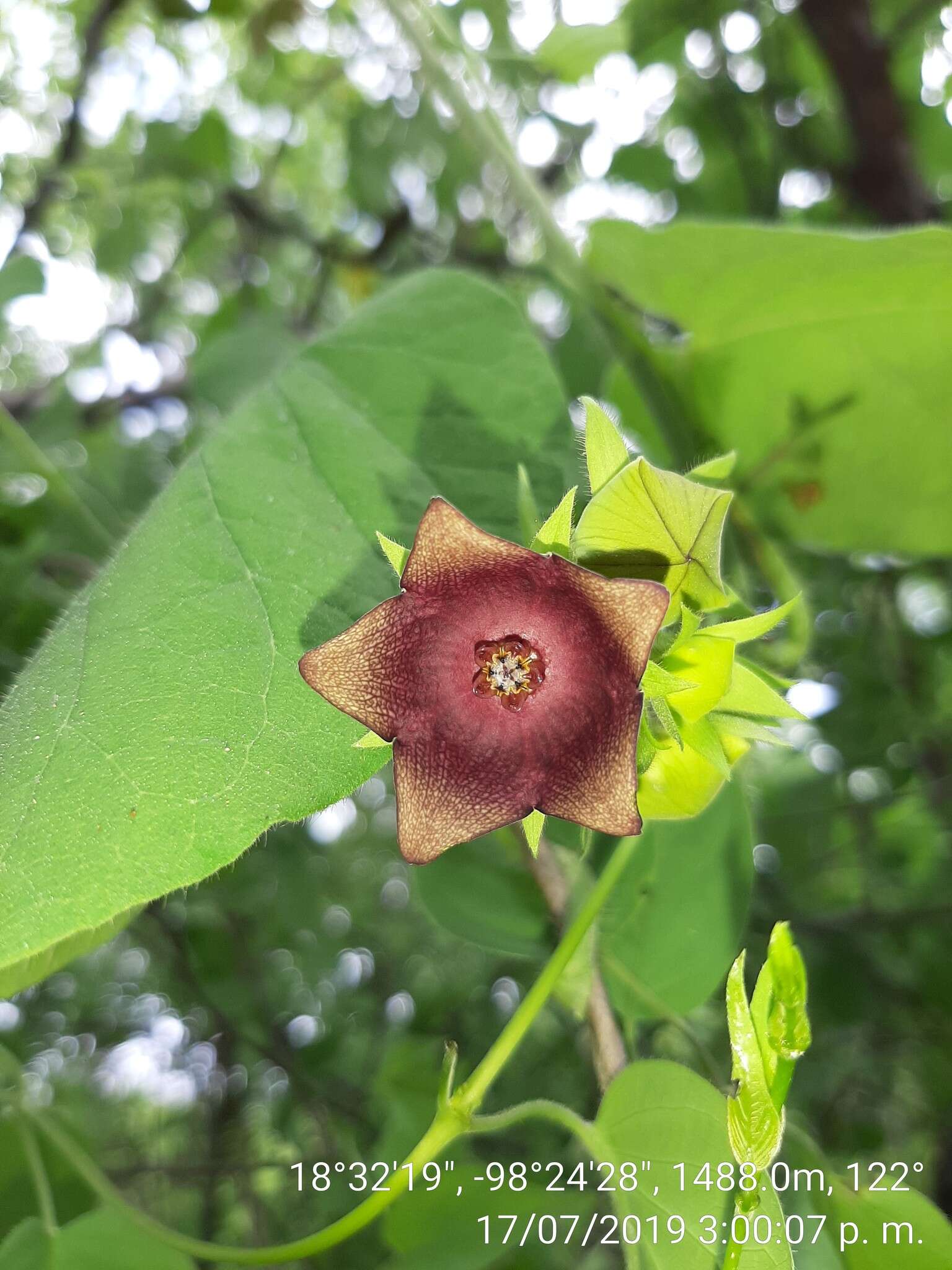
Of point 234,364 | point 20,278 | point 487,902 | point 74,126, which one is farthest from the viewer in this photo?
point 74,126

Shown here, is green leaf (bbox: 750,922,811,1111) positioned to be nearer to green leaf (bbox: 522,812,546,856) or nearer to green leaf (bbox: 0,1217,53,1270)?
green leaf (bbox: 522,812,546,856)

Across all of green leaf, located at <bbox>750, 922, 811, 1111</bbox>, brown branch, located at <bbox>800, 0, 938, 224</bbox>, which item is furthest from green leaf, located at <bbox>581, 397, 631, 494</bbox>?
brown branch, located at <bbox>800, 0, 938, 224</bbox>

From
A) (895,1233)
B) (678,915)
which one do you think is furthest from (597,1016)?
(895,1233)

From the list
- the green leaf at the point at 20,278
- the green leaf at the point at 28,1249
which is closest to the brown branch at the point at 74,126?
the green leaf at the point at 20,278

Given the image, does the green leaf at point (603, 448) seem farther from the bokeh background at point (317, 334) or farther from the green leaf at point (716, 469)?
the bokeh background at point (317, 334)

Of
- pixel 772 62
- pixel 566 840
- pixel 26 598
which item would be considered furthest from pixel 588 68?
pixel 566 840

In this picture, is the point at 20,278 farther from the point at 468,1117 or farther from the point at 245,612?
the point at 468,1117
